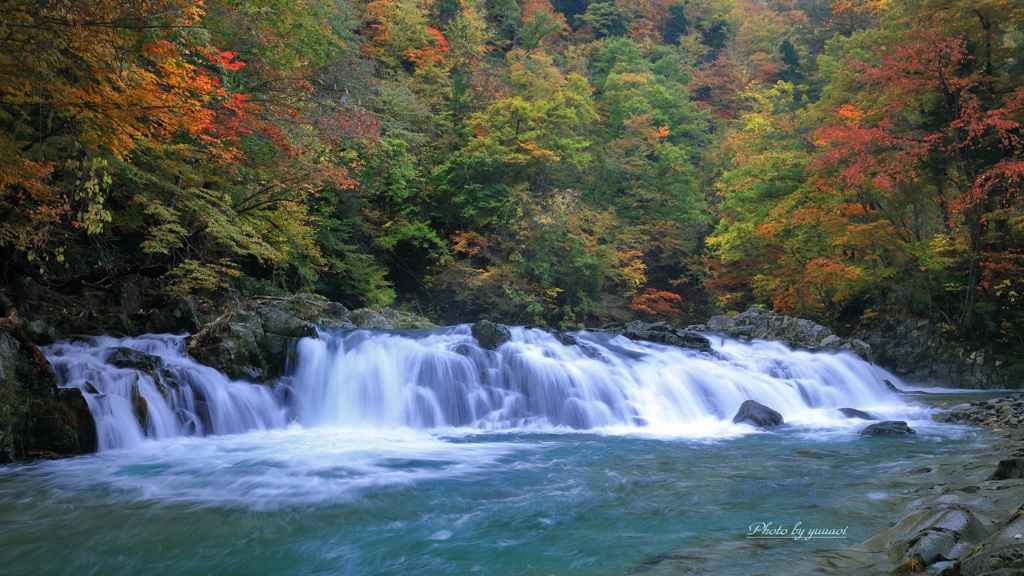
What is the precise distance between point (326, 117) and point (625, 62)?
79.5ft

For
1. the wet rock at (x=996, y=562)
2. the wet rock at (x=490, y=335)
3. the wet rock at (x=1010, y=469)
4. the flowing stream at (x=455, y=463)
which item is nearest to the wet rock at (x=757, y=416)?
the flowing stream at (x=455, y=463)

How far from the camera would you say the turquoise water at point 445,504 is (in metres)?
4.20

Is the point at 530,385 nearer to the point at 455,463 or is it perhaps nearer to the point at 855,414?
the point at 455,463

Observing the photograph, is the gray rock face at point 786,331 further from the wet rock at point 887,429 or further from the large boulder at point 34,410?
the large boulder at point 34,410

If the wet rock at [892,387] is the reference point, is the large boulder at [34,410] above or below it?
above

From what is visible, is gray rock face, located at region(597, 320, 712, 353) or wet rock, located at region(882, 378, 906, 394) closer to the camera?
wet rock, located at region(882, 378, 906, 394)

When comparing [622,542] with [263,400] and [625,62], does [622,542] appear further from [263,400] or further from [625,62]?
[625,62]

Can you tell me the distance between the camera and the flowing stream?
4398 millimetres

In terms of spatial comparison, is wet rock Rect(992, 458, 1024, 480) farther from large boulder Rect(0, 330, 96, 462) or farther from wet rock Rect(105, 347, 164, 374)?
wet rock Rect(105, 347, 164, 374)

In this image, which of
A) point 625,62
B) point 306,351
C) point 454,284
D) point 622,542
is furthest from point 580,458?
point 625,62

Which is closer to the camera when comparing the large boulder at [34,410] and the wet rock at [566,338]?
the large boulder at [34,410]

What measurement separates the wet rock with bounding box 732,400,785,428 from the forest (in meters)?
7.29

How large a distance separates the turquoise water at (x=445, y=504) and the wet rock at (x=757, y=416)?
171 cm

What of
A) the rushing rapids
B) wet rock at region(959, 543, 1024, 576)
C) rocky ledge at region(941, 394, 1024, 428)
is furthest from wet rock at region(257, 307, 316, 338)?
rocky ledge at region(941, 394, 1024, 428)
